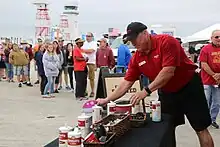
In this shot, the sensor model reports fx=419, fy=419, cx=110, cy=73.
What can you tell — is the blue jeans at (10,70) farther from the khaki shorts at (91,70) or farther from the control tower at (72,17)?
the control tower at (72,17)

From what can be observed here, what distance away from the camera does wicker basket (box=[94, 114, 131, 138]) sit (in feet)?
8.68

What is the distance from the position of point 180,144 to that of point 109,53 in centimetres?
632

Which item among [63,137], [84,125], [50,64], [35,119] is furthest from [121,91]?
[50,64]

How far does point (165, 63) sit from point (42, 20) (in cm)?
3722

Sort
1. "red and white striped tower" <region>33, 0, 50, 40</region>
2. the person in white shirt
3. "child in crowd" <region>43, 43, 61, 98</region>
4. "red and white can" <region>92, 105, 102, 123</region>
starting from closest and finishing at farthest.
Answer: "red and white can" <region>92, 105, 102, 123</region> < "child in crowd" <region>43, 43, 61, 98</region> < the person in white shirt < "red and white striped tower" <region>33, 0, 50, 40</region>

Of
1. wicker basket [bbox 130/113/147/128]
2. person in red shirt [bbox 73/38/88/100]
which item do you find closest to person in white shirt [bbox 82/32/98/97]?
person in red shirt [bbox 73/38/88/100]

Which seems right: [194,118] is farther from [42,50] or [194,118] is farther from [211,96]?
[42,50]

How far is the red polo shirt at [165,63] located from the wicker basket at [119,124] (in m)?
0.74

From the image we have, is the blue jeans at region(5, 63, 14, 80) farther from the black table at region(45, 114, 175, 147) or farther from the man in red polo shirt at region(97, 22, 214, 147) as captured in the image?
the black table at region(45, 114, 175, 147)

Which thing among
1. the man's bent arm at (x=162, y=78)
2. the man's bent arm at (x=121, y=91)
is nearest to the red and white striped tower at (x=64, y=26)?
the man's bent arm at (x=121, y=91)

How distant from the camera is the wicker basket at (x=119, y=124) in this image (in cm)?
265

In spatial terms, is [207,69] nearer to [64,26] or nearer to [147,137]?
[147,137]

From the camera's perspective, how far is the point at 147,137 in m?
2.83

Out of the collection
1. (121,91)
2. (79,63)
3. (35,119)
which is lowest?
(35,119)
